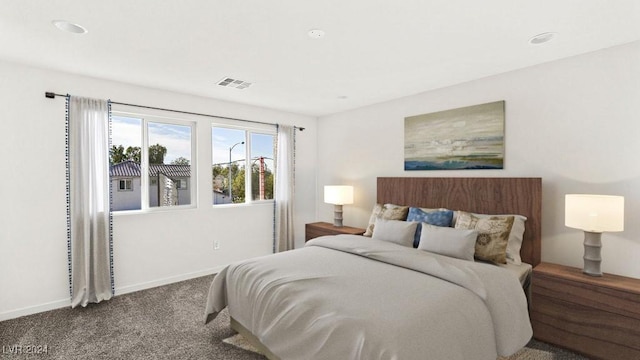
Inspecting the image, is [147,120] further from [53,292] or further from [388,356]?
[388,356]

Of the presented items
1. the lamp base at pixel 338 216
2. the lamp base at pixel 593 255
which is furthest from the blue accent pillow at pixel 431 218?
the lamp base at pixel 338 216

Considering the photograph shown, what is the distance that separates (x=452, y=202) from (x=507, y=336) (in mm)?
1678

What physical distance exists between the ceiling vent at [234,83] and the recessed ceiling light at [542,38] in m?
2.70

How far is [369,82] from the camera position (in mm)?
3430

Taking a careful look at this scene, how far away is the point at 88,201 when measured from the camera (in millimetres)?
3180

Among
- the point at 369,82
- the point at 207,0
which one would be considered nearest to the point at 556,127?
the point at 369,82

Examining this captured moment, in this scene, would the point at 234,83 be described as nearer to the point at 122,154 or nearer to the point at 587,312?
the point at 122,154

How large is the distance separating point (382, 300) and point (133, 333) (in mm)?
2187

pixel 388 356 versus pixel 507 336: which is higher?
pixel 388 356

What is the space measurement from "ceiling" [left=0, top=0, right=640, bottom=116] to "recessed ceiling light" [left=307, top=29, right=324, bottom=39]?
0.14 ft

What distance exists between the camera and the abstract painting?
10.4 feet

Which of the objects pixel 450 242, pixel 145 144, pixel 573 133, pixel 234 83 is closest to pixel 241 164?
pixel 145 144

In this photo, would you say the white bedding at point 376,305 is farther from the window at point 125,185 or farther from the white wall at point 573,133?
the window at point 125,185

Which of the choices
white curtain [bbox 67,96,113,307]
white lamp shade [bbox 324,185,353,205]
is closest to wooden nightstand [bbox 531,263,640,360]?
white lamp shade [bbox 324,185,353,205]
